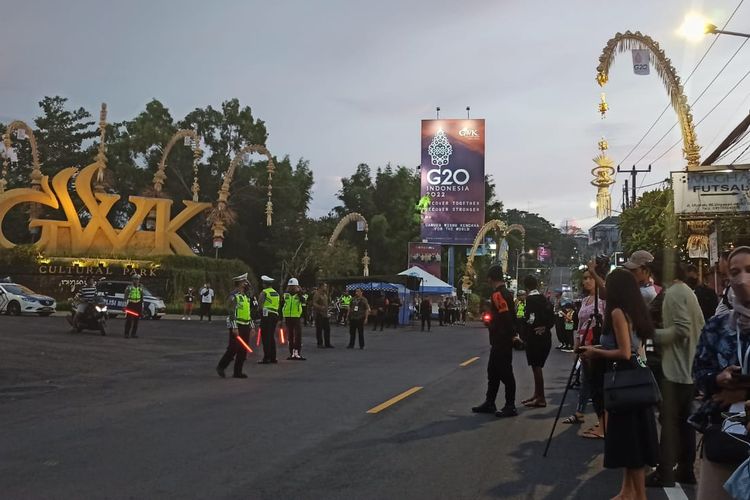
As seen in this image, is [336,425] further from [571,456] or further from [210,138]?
[210,138]

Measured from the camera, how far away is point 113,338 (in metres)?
20.0

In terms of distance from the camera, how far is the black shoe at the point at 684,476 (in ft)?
19.6

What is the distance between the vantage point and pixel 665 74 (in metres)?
17.3

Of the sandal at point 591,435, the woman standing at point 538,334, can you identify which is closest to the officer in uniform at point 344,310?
the woman standing at point 538,334

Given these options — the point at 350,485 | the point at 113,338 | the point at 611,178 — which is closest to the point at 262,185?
the point at 113,338

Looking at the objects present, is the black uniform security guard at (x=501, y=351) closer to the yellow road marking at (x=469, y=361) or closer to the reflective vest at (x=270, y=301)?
the yellow road marking at (x=469, y=361)

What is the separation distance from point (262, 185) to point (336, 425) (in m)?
55.7

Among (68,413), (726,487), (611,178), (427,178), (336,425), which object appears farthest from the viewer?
(427,178)

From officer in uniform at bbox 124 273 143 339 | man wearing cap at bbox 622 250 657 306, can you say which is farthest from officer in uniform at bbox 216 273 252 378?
officer in uniform at bbox 124 273 143 339

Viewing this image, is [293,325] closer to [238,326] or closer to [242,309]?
[242,309]

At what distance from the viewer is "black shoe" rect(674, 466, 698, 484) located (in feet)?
19.6

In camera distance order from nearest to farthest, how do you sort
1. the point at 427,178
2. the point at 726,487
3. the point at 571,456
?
the point at 726,487 → the point at 571,456 → the point at 427,178

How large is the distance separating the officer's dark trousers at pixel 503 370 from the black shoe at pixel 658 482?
3.14 m

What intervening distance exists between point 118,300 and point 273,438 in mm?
25410
